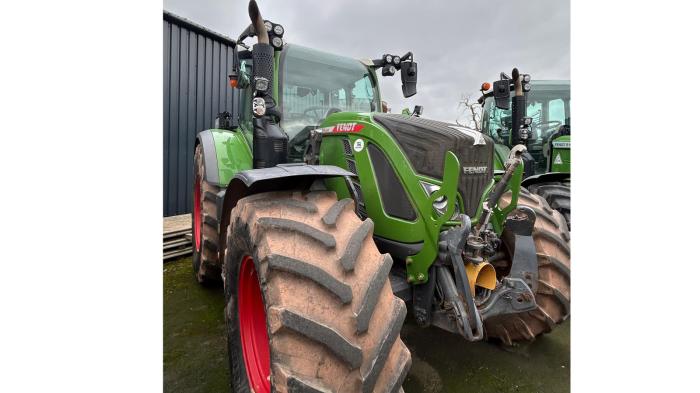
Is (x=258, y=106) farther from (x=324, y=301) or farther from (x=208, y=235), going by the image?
(x=324, y=301)

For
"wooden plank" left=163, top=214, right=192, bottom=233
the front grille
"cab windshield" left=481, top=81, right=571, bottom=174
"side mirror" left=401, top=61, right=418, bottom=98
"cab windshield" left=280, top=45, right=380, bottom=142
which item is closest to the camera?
the front grille

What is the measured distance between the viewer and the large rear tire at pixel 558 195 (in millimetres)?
4262

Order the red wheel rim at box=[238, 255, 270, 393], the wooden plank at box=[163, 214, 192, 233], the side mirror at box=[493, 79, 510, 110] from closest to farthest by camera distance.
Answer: the red wheel rim at box=[238, 255, 270, 393], the side mirror at box=[493, 79, 510, 110], the wooden plank at box=[163, 214, 192, 233]

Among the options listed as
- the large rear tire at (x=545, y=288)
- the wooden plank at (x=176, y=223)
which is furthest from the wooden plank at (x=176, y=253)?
the large rear tire at (x=545, y=288)

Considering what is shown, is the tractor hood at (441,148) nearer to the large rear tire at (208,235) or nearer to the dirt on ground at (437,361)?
the dirt on ground at (437,361)

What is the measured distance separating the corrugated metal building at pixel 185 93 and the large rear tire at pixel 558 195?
16.9 feet

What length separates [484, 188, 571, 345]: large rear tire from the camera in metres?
2.68

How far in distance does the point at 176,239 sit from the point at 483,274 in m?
4.37

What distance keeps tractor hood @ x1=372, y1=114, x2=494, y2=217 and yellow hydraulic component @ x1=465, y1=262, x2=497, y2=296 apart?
0.94ft

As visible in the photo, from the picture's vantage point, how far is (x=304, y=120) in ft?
10.6

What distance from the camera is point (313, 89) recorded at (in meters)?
3.29

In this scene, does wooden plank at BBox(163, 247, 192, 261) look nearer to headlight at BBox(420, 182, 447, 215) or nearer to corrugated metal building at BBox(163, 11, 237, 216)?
corrugated metal building at BBox(163, 11, 237, 216)

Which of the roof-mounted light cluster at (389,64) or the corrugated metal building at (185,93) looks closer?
the roof-mounted light cluster at (389,64)

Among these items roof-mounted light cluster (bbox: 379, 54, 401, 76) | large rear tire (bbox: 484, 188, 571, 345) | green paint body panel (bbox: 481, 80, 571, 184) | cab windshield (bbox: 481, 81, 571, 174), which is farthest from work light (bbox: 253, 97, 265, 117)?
cab windshield (bbox: 481, 81, 571, 174)
